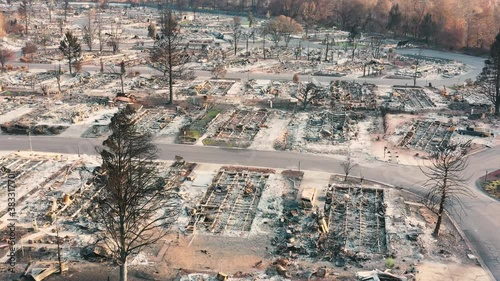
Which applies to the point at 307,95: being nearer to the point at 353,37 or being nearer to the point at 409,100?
the point at 409,100

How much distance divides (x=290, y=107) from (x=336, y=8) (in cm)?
5832

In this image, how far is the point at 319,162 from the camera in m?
29.2

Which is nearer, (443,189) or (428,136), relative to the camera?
(443,189)

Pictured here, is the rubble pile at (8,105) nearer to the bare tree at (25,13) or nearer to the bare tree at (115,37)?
the bare tree at (115,37)

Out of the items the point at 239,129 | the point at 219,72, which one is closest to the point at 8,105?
the point at 239,129

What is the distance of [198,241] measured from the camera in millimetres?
20906

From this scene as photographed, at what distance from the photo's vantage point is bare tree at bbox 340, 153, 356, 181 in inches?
1074

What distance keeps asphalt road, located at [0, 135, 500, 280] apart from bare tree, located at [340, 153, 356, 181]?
0.98 ft

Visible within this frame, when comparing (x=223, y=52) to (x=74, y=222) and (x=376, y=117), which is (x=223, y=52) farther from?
(x=74, y=222)

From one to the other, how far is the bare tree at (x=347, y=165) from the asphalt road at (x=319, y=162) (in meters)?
0.30

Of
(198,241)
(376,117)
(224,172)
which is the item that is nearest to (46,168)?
(224,172)

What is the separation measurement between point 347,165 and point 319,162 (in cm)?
192

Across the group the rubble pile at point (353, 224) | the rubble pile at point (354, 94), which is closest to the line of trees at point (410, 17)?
the rubble pile at point (354, 94)

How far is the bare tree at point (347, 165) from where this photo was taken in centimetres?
2728
